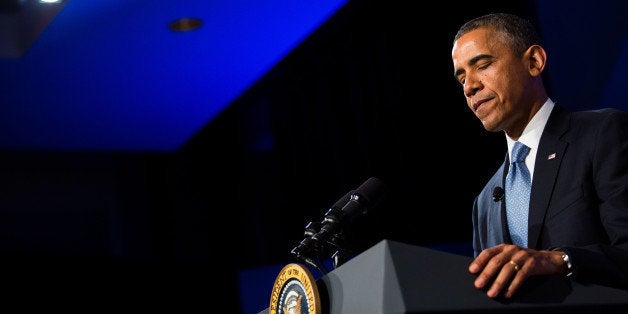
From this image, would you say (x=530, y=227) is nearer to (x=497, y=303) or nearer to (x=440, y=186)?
(x=497, y=303)

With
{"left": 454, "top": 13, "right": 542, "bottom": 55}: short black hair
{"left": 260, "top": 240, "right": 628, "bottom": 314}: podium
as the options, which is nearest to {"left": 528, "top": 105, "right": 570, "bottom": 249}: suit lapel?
{"left": 454, "top": 13, "right": 542, "bottom": 55}: short black hair

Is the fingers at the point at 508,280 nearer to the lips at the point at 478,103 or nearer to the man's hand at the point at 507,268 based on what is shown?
the man's hand at the point at 507,268

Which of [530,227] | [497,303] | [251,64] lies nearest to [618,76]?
[530,227]

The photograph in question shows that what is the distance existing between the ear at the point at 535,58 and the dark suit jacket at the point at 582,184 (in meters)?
0.21

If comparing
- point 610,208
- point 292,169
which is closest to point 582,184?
point 610,208

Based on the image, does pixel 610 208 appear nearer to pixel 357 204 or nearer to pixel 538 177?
pixel 538 177

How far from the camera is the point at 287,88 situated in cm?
532

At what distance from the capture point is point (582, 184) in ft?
5.04

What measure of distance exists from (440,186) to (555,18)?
88 centimetres

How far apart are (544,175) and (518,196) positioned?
112 mm

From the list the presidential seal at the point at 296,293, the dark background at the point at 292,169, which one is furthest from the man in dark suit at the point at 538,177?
the dark background at the point at 292,169

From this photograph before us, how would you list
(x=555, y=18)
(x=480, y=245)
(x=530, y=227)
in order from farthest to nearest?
(x=555, y=18)
(x=480, y=245)
(x=530, y=227)

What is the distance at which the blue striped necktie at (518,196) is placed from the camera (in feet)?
5.46

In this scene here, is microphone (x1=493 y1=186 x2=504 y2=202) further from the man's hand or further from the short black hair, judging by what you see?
the man's hand
